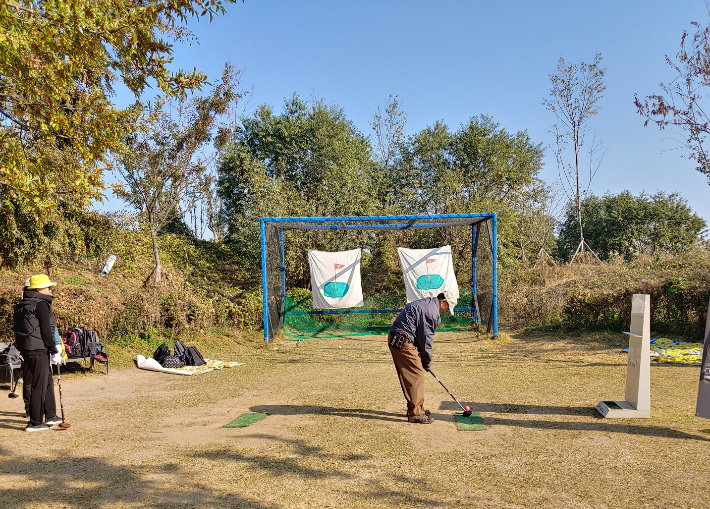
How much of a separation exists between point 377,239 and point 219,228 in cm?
1029

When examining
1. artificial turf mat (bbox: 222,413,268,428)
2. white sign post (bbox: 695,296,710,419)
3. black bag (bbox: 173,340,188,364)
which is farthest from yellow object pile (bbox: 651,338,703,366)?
black bag (bbox: 173,340,188,364)

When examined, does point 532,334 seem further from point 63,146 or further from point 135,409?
point 63,146

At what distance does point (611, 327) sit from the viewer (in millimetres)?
11281

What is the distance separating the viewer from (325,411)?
626cm

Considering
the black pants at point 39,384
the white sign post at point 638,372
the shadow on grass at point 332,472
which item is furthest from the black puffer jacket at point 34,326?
the white sign post at point 638,372

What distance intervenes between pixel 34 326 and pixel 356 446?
3904mm

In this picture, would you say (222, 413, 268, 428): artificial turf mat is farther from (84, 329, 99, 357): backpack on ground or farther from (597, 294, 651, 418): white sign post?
(597, 294, 651, 418): white sign post

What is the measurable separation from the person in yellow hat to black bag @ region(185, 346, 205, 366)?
141 inches

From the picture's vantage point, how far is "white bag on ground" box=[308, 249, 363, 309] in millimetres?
12984

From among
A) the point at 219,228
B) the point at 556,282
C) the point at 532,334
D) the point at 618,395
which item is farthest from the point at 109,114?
the point at 219,228

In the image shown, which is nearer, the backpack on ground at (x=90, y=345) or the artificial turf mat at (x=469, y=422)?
the artificial turf mat at (x=469, y=422)

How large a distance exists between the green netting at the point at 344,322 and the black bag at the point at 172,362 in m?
3.66

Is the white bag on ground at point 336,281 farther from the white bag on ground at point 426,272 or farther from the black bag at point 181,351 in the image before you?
the black bag at point 181,351

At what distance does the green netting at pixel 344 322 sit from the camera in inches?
517
